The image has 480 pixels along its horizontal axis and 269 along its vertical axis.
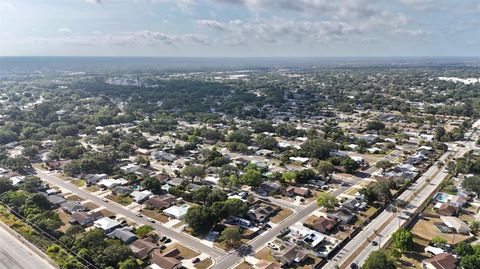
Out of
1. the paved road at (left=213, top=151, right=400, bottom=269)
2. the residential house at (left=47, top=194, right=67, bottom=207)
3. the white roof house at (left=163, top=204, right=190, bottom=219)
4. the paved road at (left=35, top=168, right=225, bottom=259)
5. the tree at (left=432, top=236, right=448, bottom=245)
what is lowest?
the paved road at (left=35, top=168, right=225, bottom=259)

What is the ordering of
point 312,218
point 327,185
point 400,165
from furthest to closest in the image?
point 400,165, point 327,185, point 312,218

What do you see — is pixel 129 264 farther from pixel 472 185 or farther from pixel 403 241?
pixel 472 185

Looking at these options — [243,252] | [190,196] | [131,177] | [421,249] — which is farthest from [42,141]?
[421,249]

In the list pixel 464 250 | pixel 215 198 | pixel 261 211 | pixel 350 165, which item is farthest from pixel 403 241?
pixel 350 165

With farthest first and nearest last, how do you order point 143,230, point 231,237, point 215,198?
1. point 215,198
2. point 143,230
3. point 231,237

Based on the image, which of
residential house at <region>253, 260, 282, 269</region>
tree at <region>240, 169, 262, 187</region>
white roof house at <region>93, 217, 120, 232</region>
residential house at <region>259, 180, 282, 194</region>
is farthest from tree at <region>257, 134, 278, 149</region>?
residential house at <region>253, 260, 282, 269</region>

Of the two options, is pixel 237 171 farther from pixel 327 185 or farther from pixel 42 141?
pixel 42 141

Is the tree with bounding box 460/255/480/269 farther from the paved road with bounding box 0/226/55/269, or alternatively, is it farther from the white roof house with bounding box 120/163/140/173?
the white roof house with bounding box 120/163/140/173
